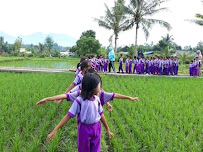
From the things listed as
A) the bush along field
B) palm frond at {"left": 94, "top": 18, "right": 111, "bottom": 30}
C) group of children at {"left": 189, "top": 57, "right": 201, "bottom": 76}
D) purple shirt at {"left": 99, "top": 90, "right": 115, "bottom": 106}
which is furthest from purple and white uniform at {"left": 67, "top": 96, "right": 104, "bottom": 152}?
palm frond at {"left": 94, "top": 18, "right": 111, "bottom": 30}

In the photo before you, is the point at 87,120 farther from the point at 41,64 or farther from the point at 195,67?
the point at 41,64

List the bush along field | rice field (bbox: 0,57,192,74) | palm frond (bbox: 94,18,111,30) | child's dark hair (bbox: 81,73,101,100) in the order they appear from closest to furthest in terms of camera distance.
Result: child's dark hair (bbox: 81,73,101,100) → the bush along field → rice field (bbox: 0,57,192,74) → palm frond (bbox: 94,18,111,30)

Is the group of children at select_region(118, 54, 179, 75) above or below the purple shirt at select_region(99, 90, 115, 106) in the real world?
above

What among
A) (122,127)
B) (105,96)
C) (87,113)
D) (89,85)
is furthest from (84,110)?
(122,127)

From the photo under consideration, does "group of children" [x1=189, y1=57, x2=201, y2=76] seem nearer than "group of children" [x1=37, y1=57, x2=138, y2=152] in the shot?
No

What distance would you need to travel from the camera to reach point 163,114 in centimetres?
465

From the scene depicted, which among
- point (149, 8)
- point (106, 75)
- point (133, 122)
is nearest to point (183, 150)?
point (133, 122)

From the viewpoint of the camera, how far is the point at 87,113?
6.79 feet

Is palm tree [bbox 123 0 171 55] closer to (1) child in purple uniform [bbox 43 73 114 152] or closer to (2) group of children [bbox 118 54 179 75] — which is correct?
(2) group of children [bbox 118 54 179 75]

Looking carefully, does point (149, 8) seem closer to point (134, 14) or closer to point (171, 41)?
point (134, 14)

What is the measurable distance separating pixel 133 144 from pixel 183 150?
2.23 feet

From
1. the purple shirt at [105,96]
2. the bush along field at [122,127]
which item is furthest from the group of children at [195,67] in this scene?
the purple shirt at [105,96]

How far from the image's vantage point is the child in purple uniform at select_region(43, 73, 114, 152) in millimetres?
2035

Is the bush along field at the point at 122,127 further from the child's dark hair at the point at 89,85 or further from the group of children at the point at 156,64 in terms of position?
the group of children at the point at 156,64
